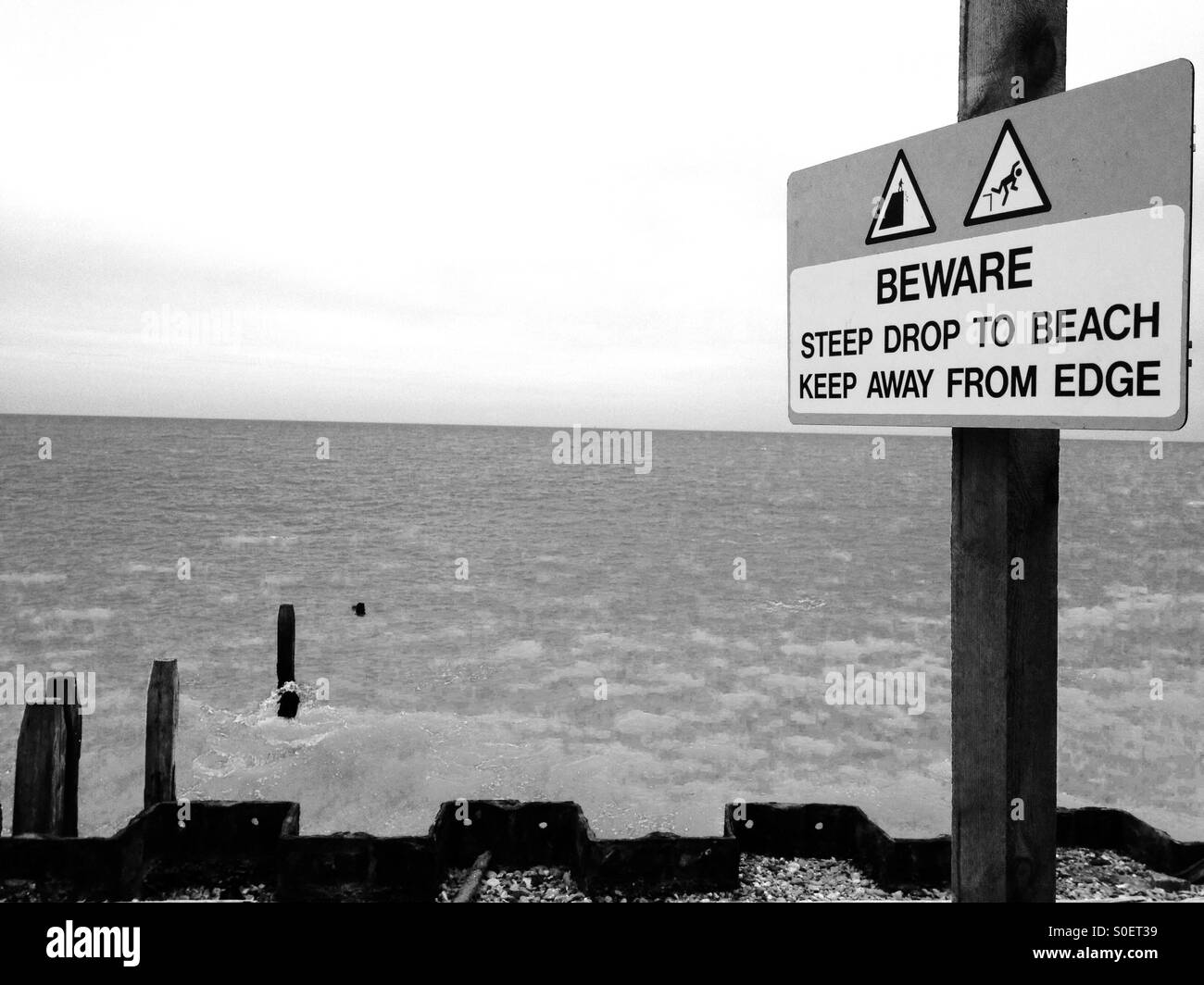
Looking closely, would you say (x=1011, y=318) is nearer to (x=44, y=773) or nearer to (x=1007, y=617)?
(x=1007, y=617)

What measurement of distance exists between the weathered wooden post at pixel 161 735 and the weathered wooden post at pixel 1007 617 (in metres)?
8.07

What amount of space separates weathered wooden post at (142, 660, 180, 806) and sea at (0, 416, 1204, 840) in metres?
2.62

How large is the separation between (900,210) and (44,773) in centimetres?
824

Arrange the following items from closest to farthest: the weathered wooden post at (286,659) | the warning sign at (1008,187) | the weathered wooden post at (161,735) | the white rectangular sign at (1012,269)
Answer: the white rectangular sign at (1012,269), the warning sign at (1008,187), the weathered wooden post at (161,735), the weathered wooden post at (286,659)

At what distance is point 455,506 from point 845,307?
202 ft

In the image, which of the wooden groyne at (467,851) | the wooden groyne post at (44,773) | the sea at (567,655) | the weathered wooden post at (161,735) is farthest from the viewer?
the sea at (567,655)

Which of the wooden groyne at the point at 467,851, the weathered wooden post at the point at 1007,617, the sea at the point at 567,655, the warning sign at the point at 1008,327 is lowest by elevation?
the sea at the point at 567,655

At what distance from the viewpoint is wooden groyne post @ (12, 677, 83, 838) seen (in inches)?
279

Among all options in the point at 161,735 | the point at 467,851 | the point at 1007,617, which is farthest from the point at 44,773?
the point at 1007,617

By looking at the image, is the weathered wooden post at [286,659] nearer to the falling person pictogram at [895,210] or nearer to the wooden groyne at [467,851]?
the wooden groyne at [467,851]

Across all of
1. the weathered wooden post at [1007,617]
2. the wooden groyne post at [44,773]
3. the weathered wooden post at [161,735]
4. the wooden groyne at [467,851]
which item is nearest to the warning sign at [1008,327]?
the weathered wooden post at [1007,617]

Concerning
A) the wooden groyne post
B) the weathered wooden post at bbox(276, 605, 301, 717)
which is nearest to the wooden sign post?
the wooden groyne post

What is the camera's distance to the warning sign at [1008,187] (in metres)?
2.09
